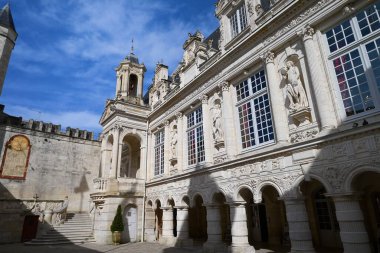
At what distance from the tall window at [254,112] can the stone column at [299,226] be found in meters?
2.74

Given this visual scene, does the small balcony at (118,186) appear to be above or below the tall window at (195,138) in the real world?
below

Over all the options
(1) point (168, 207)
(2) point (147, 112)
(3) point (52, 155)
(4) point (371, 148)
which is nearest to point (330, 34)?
(4) point (371, 148)

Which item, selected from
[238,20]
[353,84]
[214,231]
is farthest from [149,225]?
[353,84]

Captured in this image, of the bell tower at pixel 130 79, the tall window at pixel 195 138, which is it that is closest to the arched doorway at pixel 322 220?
the tall window at pixel 195 138

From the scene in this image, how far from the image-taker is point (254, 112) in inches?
465

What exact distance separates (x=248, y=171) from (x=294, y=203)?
2424 millimetres

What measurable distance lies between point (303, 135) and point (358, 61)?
287 cm

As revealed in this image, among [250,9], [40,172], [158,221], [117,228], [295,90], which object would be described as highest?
[250,9]

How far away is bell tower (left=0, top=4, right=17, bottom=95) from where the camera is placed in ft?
73.6

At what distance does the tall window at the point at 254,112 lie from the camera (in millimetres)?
11133

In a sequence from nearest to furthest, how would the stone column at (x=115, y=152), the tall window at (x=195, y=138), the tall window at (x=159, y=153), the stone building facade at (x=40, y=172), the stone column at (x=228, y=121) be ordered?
the stone column at (x=228, y=121) < the tall window at (x=195, y=138) < the stone column at (x=115, y=152) < the tall window at (x=159, y=153) < the stone building facade at (x=40, y=172)

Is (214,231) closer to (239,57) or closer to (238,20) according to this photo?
(239,57)

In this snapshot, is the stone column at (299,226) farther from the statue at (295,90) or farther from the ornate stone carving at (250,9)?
the ornate stone carving at (250,9)

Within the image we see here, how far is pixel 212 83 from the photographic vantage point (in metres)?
14.5
